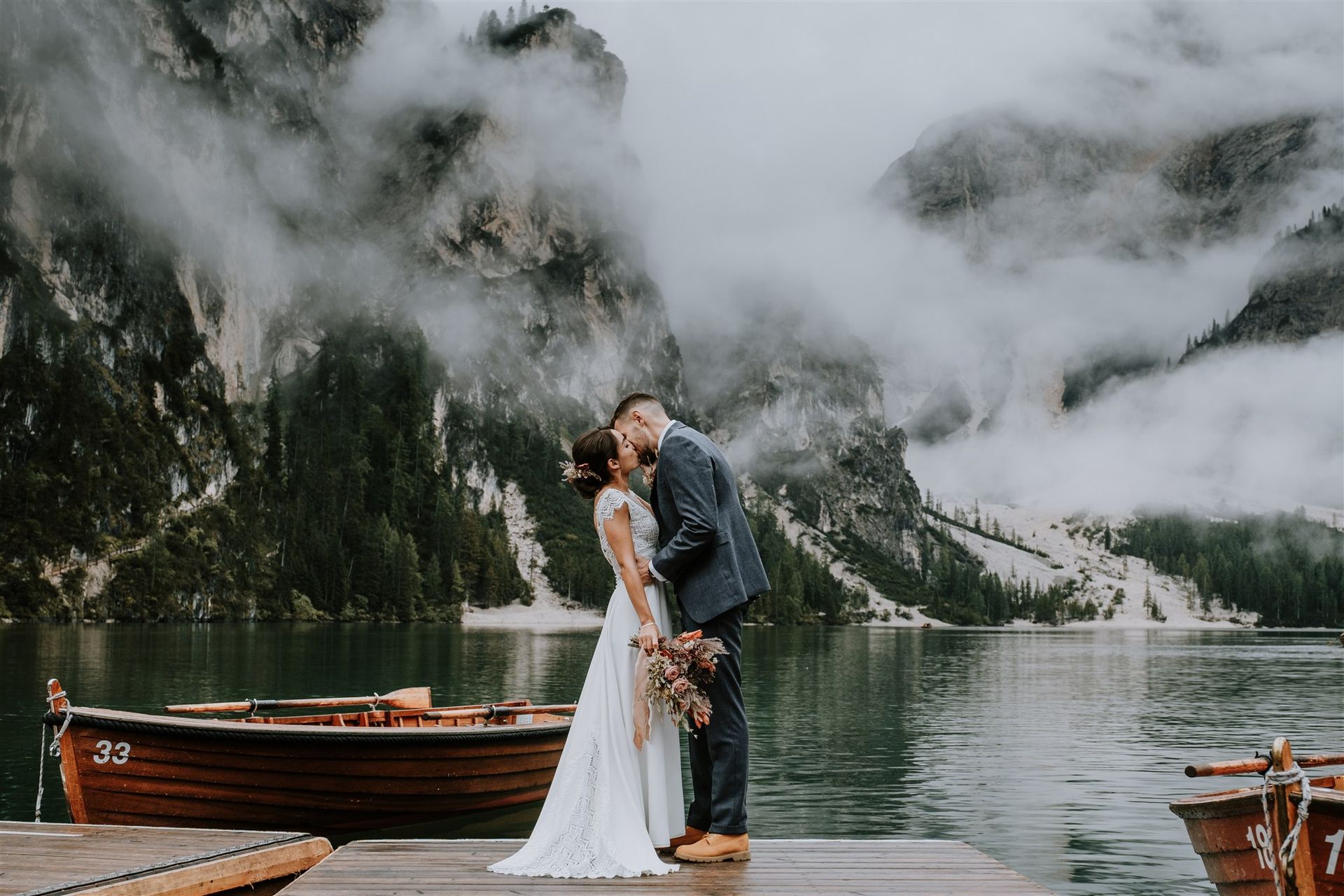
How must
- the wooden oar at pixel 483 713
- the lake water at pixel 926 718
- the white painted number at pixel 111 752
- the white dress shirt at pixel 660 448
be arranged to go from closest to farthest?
the white dress shirt at pixel 660 448, the white painted number at pixel 111 752, the wooden oar at pixel 483 713, the lake water at pixel 926 718

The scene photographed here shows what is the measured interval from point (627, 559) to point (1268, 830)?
21.2 feet

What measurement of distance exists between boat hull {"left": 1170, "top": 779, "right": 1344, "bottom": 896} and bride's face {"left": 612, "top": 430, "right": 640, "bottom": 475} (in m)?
6.23

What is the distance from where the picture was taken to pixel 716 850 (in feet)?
25.8

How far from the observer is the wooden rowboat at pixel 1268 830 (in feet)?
26.3

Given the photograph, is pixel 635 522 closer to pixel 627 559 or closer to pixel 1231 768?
pixel 627 559

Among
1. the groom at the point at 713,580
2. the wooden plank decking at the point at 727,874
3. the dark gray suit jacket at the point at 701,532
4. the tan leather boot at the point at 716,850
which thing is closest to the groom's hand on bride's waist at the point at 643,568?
the groom at the point at 713,580

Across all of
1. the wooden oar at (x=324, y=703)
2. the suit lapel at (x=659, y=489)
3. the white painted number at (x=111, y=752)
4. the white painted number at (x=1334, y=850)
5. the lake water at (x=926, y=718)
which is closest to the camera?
the suit lapel at (x=659, y=489)

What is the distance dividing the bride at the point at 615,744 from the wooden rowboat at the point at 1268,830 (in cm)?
373

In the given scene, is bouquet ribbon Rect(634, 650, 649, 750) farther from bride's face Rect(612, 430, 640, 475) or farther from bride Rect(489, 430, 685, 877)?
bride's face Rect(612, 430, 640, 475)

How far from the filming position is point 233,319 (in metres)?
198

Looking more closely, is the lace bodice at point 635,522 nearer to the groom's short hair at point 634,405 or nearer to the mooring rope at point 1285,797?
the groom's short hair at point 634,405

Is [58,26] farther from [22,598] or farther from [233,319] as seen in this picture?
[22,598]

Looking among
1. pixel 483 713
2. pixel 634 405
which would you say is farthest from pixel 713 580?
pixel 483 713

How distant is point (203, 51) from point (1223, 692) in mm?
201206
